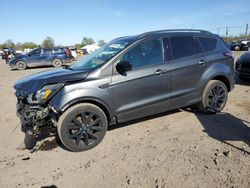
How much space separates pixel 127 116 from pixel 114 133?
0.54m

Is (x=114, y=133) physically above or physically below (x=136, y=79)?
below

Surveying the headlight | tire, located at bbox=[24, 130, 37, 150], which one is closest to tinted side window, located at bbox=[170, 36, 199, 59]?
the headlight

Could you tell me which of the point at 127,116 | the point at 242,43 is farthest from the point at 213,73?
the point at 242,43

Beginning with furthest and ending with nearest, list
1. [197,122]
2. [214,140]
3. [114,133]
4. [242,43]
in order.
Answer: [242,43]
[197,122]
[114,133]
[214,140]

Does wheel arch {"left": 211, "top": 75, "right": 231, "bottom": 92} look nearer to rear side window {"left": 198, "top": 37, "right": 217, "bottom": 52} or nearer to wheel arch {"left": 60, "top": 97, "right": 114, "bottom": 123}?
rear side window {"left": 198, "top": 37, "right": 217, "bottom": 52}

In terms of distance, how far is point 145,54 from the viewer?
4723 mm

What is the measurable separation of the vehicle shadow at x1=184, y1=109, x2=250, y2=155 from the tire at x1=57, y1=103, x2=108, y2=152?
6.67ft

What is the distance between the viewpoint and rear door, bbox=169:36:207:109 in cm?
498

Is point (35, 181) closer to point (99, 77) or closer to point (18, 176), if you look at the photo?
point (18, 176)

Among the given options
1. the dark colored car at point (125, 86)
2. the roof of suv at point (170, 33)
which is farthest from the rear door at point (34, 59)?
the roof of suv at point (170, 33)

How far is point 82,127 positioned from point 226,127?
9.07 feet

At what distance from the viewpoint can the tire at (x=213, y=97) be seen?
549cm

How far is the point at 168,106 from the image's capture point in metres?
5.02

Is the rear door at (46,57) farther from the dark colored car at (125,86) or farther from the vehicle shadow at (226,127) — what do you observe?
the vehicle shadow at (226,127)
